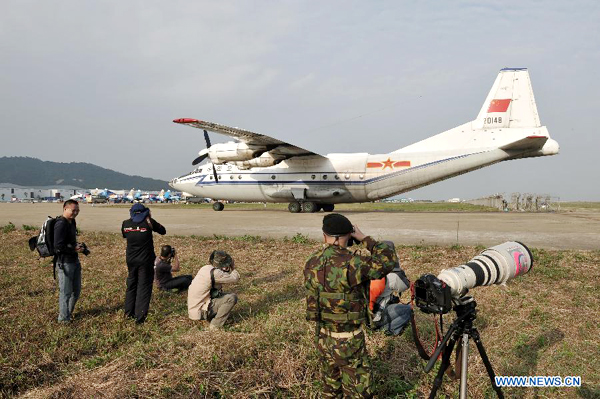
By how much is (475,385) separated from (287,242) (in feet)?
27.2

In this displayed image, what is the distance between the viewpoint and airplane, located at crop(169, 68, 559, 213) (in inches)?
817

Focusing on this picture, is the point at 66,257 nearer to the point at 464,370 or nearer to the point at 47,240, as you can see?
the point at 47,240

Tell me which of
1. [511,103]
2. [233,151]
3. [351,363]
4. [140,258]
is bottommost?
[351,363]

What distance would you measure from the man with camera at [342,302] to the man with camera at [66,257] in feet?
15.3

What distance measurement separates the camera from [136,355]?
416 centimetres

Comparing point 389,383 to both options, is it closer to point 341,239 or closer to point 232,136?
point 341,239

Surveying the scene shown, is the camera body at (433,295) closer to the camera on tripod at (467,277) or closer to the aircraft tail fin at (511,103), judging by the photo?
the camera on tripod at (467,277)


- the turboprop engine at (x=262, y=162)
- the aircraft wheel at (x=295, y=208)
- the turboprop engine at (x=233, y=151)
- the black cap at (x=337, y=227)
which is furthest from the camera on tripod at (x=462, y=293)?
the aircraft wheel at (x=295, y=208)

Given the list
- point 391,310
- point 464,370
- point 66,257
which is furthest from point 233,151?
point 464,370

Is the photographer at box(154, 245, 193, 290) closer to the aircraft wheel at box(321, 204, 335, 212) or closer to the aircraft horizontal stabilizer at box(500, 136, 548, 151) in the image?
the aircraft horizontal stabilizer at box(500, 136, 548, 151)

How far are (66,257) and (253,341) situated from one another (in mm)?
3694

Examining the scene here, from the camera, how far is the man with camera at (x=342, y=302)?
3.03m

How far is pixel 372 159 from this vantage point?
2347cm

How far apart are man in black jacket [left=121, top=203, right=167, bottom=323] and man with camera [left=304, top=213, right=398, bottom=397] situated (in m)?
3.87
